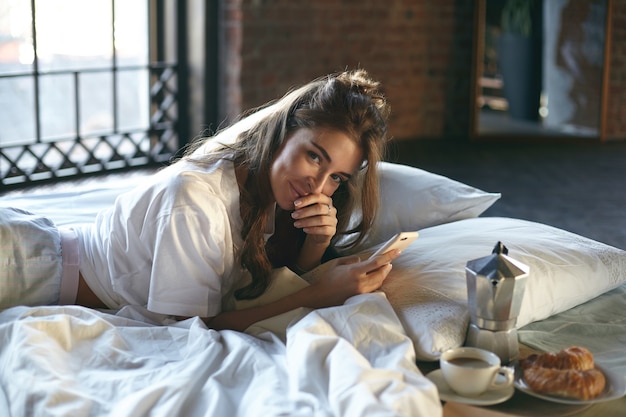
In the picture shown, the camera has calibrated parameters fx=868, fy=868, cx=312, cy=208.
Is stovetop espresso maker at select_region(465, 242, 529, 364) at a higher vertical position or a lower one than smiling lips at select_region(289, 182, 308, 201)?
lower

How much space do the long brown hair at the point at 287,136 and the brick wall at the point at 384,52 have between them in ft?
8.90

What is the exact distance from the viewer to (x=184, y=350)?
1729 mm

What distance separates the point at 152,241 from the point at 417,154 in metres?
3.37

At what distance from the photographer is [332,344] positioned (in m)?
1.54

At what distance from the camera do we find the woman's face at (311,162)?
1.93m

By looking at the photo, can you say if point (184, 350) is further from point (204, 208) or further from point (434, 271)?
point (434, 271)

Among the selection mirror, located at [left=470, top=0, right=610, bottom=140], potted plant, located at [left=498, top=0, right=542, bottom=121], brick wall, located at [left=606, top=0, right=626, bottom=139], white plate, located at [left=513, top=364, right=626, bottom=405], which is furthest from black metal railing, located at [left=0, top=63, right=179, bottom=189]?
white plate, located at [left=513, top=364, right=626, bottom=405]

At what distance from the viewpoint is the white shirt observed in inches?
72.9

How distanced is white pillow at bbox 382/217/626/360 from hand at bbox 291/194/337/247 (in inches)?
7.2

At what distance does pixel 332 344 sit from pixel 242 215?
1.79ft

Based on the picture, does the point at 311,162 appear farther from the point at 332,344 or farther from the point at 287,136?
the point at 332,344

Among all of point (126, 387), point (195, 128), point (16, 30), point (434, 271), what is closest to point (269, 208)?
point (434, 271)

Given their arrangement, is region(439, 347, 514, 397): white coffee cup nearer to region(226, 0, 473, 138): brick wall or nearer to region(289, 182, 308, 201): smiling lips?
region(289, 182, 308, 201): smiling lips

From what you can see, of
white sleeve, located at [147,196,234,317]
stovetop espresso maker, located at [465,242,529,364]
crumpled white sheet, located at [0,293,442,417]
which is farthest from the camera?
white sleeve, located at [147,196,234,317]
